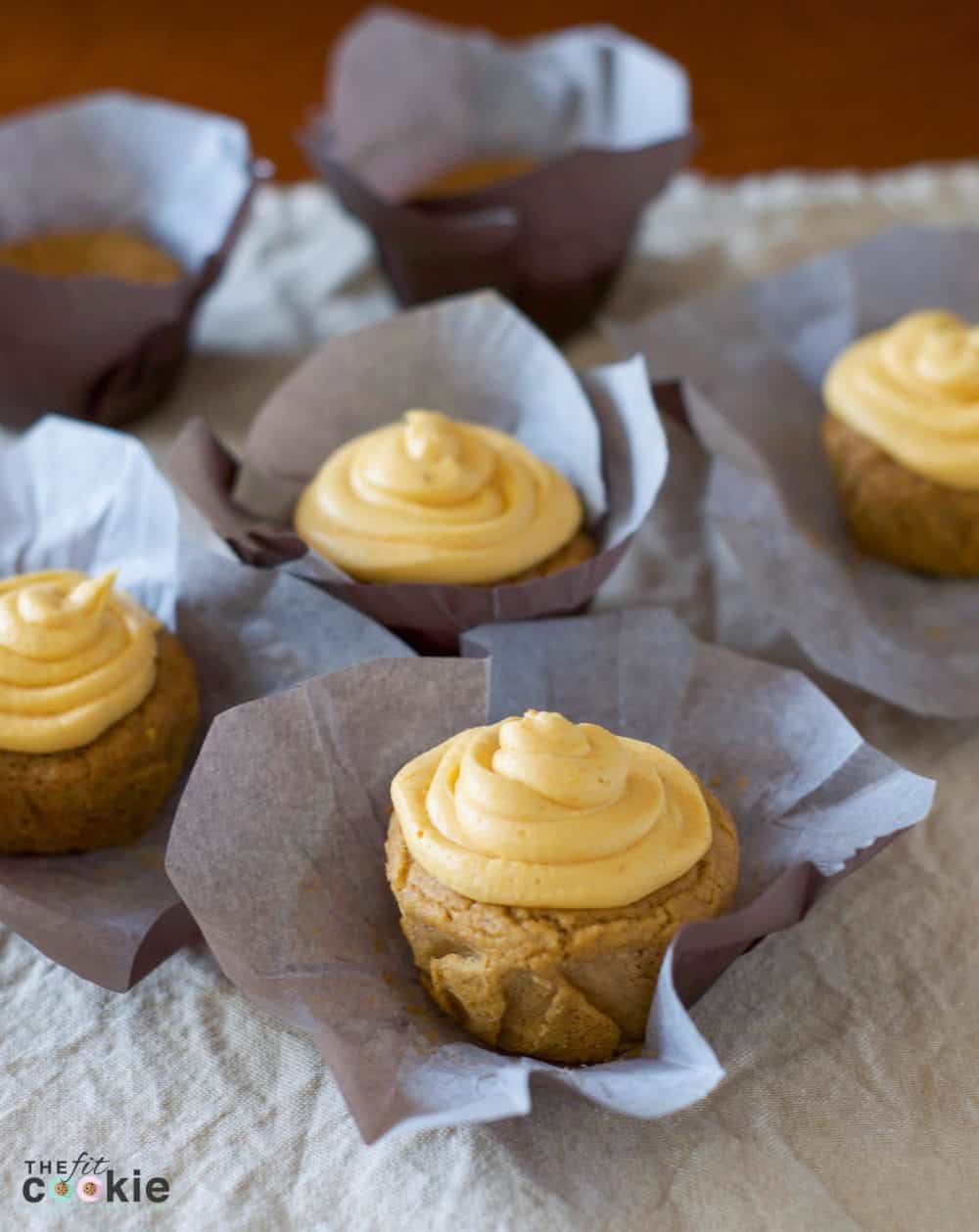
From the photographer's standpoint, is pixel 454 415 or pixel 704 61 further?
pixel 704 61

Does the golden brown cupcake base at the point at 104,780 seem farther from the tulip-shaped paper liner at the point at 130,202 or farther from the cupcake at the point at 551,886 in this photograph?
the tulip-shaped paper liner at the point at 130,202

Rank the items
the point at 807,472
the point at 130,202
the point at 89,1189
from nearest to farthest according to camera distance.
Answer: the point at 89,1189 < the point at 807,472 < the point at 130,202

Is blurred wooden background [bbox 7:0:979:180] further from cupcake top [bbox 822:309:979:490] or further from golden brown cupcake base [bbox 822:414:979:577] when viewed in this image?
golden brown cupcake base [bbox 822:414:979:577]

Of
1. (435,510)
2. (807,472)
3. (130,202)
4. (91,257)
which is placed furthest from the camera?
(130,202)

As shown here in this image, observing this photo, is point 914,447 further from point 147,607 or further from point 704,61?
point 704,61

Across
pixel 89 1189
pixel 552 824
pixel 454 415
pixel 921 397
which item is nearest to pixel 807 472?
pixel 921 397

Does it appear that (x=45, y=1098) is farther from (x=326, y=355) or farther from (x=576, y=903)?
(x=326, y=355)
